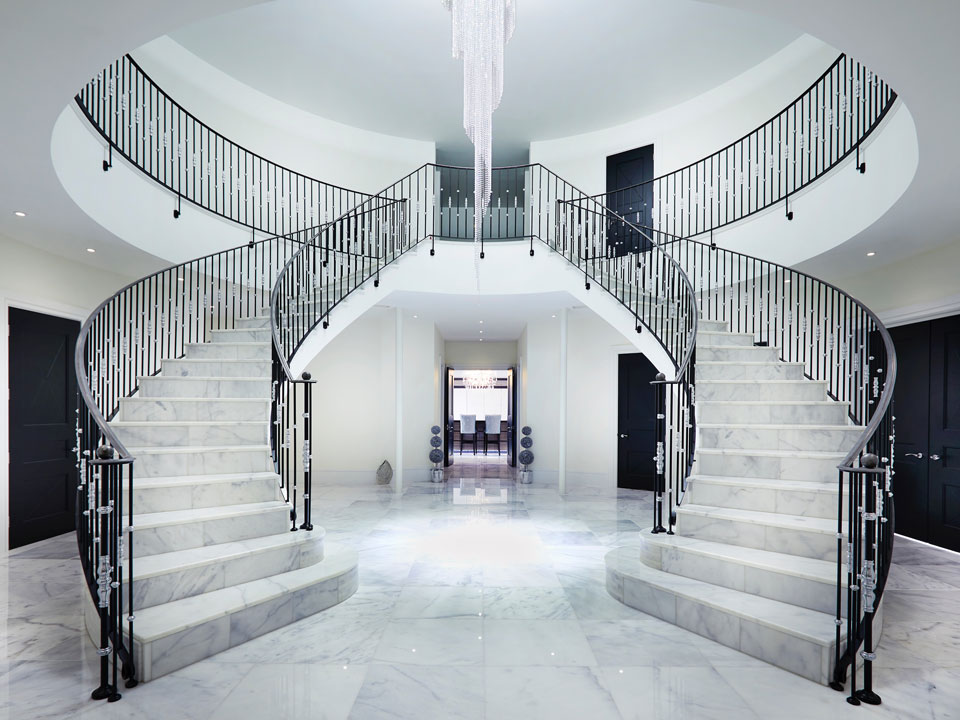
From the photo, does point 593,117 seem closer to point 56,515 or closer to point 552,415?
point 552,415

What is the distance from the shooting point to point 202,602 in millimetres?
3277

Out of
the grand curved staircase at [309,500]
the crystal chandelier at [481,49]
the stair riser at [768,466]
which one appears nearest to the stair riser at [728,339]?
the grand curved staircase at [309,500]

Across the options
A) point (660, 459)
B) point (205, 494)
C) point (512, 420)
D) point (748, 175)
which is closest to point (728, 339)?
point (660, 459)

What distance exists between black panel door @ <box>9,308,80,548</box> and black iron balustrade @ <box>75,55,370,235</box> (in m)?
1.88

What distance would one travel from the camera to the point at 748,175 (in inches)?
293

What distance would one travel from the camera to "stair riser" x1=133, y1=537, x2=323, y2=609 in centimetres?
319

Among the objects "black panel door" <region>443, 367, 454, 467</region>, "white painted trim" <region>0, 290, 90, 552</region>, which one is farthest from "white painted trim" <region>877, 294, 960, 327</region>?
"white painted trim" <region>0, 290, 90, 552</region>

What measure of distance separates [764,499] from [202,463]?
4.31m

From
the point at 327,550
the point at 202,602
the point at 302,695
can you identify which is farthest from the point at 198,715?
the point at 327,550

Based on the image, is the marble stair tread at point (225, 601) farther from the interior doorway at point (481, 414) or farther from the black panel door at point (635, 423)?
the interior doorway at point (481, 414)

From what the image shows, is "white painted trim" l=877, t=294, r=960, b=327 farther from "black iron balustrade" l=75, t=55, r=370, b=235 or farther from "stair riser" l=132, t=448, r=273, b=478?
"black iron balustrade" l=75, t=55, r=370, b=235

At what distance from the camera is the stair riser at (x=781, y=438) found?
14.2 feet

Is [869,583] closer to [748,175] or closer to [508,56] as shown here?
[748,175]

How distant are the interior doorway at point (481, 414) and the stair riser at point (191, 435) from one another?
9.48 meters
